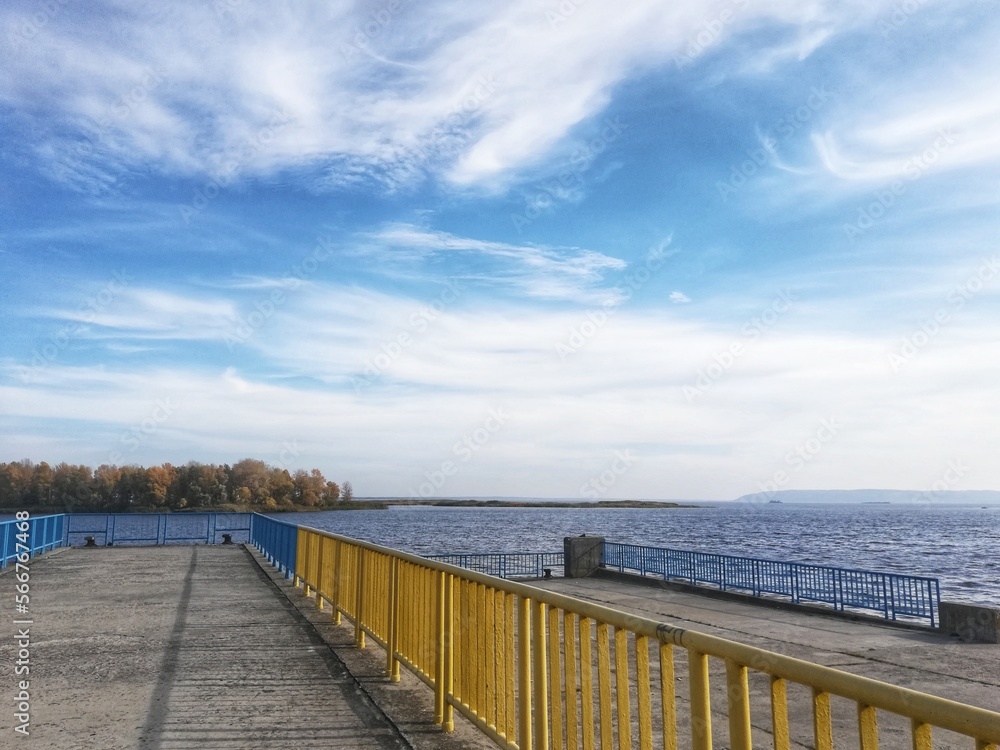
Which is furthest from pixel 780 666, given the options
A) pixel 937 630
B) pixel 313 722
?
pixel 937 630

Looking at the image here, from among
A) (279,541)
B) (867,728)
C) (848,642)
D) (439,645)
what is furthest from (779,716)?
(279,541)

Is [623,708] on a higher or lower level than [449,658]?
higher

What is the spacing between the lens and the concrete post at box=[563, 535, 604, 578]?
22891 millimetres

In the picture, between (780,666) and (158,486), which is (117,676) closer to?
(780,666)

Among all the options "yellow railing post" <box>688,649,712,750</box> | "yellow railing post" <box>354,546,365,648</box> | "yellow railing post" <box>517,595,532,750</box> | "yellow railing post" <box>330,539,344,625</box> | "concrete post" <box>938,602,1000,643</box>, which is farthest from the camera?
"concrete post" <box>938,602,1000,643</box>

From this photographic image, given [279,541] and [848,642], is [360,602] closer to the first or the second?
[848,642]

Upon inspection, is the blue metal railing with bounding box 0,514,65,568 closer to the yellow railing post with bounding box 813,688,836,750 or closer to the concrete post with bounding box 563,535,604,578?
the concrete post with bounding box 563,535,604,578

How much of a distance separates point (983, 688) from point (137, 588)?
13.5 meters

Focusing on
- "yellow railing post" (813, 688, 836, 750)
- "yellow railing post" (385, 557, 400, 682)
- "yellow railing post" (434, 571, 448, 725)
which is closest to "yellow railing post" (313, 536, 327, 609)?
"yellow railing post" (385, 557, 400, 682)

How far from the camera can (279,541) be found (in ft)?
56.7

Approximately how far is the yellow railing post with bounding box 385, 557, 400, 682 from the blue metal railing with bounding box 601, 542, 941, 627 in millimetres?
11437

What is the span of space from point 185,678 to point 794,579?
1474cm

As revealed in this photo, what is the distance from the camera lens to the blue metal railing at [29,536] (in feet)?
58.9

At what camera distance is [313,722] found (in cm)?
576
